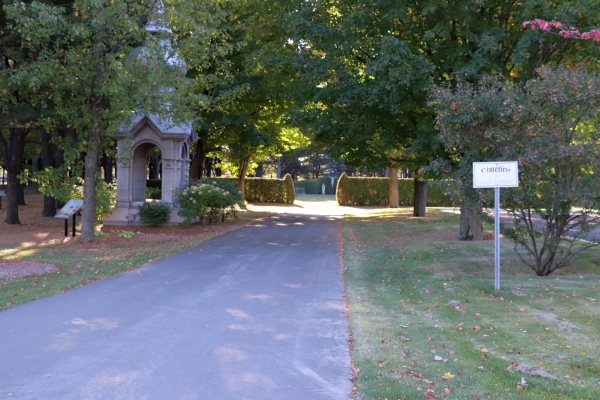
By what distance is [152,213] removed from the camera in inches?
896

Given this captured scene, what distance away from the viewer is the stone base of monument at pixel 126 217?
23875 mm

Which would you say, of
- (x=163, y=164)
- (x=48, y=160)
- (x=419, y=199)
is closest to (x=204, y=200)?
(x=163, y=164)

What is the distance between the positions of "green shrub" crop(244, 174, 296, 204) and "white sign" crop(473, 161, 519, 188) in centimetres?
3750

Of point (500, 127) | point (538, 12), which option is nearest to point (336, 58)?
point (538, 12)

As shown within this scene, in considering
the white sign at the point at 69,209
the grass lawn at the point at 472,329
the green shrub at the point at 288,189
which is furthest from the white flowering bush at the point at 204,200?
the green shrub at the point at 288,189

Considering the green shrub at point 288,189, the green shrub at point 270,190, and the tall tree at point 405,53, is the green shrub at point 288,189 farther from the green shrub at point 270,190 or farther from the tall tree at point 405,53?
the tall tree at point 405,53

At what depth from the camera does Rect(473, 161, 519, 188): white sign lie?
982cm

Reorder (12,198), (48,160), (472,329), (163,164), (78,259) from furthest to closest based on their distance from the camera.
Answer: (48,160), (163,164), (12,198), (78,259), (472,329)

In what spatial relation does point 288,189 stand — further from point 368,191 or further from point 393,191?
point 393,191

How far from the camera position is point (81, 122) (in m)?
18.3

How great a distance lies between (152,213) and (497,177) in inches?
620

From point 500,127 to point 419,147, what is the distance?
18.9 feet

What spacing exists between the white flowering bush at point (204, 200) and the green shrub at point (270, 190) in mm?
22758

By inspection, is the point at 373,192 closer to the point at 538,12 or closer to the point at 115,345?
the point at 538,12
